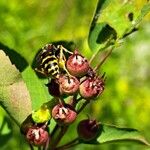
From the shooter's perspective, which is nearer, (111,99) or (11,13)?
(11,13)

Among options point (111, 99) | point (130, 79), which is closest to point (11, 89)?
point (111, 99)

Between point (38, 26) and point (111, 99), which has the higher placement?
point (38, 26)

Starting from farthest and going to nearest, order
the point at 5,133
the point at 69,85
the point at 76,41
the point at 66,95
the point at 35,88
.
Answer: the point at 76,41
the point at 5,133
the point at 35,88
the point at 66,95
the point at 69,85

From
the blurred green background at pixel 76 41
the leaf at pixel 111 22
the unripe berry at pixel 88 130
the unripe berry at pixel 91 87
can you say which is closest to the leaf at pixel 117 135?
the unripe berry at pixel 88 130

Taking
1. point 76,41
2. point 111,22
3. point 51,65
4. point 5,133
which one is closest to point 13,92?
point 51,65

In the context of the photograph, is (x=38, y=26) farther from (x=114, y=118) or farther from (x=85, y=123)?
(x=85, y=123)

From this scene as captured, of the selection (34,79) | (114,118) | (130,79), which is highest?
(34,79)

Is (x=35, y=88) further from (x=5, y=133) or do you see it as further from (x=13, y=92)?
(x=5, y=133)
